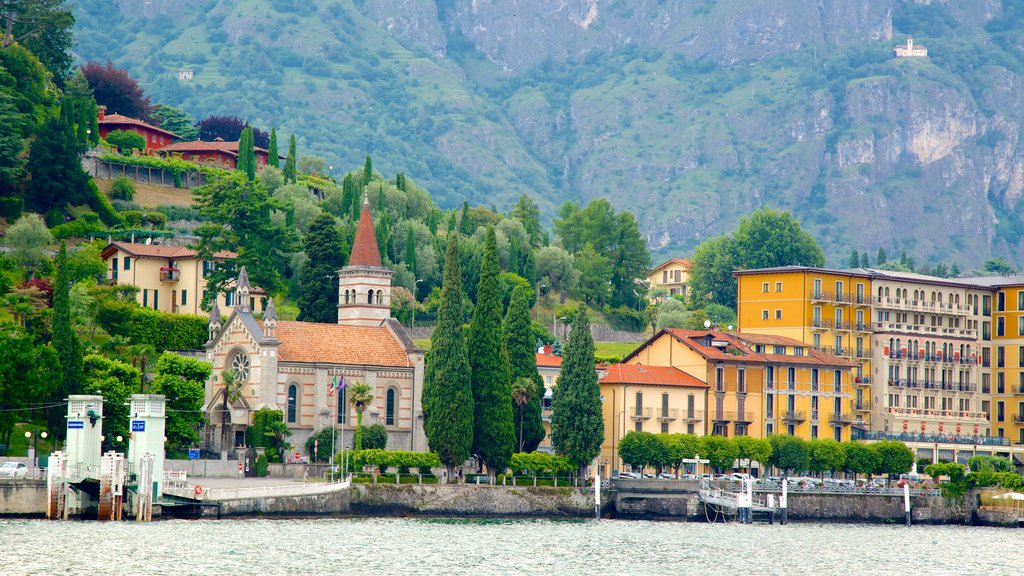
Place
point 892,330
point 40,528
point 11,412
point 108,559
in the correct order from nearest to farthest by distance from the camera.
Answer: point 108,559 → point 40,528 → point 11,412 → point 892,330

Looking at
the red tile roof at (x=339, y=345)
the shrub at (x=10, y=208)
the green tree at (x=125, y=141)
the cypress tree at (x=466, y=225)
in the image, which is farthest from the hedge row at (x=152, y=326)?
the cypress tree at (x=466, y=225)

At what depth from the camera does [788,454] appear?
115688 millimetres

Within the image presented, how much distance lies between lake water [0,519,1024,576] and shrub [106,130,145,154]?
260 feet

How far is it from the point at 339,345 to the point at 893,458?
38079 mm

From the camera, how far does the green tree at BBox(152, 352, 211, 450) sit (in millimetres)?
105125

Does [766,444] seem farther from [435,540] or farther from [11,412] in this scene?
[11,412]

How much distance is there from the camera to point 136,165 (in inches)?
6304

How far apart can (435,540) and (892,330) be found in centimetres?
6048

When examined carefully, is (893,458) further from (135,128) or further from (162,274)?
(135,128)

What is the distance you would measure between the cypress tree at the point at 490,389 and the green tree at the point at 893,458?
28304 millimetres

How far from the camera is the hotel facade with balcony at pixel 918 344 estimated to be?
13275 centimetres

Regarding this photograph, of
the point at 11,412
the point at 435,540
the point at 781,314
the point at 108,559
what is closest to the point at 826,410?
the point at 781,314

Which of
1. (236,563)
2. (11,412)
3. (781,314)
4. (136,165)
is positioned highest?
(136,165)

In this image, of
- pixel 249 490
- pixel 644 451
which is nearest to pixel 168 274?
pixel 644 451
